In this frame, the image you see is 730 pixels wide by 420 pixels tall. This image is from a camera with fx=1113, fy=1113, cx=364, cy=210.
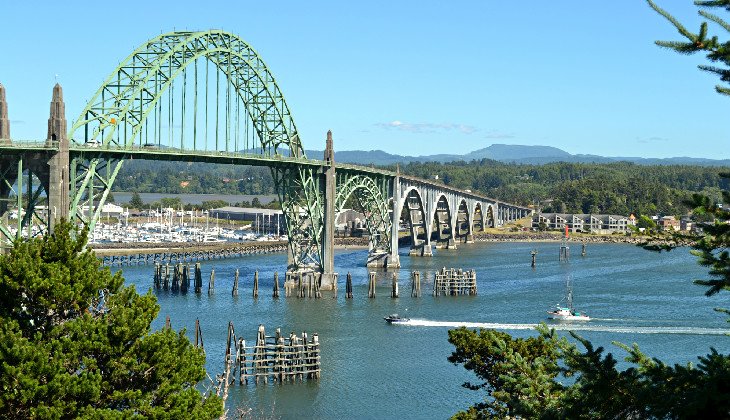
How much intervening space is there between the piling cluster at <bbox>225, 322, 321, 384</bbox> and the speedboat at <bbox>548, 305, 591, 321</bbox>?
18.3m

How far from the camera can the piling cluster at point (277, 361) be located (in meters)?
41.4

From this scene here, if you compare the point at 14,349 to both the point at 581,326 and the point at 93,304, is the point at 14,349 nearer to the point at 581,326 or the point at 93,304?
the point at 93,304

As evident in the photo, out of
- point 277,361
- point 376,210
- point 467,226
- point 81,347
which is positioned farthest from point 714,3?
point 467,226

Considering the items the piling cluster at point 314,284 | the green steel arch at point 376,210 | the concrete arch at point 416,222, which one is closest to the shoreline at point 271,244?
the concrete arch at point 416,222

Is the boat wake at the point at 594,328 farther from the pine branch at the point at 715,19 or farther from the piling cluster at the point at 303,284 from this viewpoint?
the pine branch at the point at 715,19

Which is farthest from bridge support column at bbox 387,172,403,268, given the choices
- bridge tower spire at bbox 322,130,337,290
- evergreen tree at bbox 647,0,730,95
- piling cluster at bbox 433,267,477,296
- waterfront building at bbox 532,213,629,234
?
evergreen tree at bbox 647,0,730,95

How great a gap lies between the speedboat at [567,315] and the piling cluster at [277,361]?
60.1 feet

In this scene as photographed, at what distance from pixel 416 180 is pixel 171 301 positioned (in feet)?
153

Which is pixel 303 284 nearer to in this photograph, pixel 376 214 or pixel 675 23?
pixel 376 214

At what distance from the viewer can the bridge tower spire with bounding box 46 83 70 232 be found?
45156mm

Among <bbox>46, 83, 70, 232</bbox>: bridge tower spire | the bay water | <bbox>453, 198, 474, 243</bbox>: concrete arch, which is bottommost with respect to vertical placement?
the bay water

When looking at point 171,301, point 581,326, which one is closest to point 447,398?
point 581,326

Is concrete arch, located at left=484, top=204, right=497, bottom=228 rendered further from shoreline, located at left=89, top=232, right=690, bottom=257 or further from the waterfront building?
shoreline, located at left=89, top=232, right=690, bottom=257

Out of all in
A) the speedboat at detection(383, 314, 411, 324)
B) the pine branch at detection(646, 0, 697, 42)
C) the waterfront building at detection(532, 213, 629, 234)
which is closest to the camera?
the pine branch at detection(646, 0, 697, 42)
